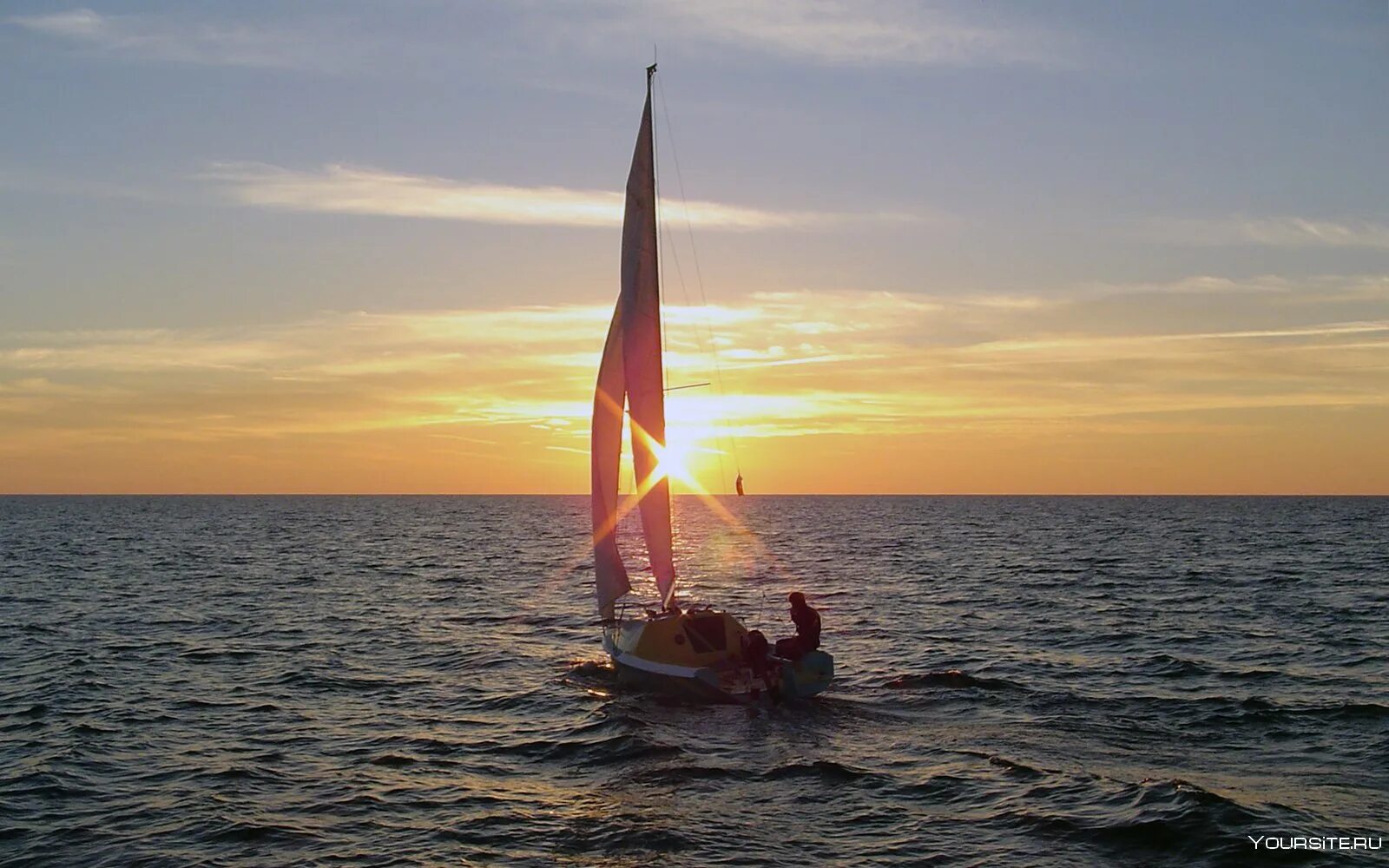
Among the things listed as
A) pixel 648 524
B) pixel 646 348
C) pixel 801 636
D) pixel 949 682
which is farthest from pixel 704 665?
pixel 646 348

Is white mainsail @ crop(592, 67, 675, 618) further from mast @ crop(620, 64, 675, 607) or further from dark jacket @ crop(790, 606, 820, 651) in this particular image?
dark jacket @ crop(790, 606, 820, 651)

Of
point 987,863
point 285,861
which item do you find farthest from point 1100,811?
point 285,861

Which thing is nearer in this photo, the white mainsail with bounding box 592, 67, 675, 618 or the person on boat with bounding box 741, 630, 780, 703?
the person on boat with bounding box 741, 630, 780, 703

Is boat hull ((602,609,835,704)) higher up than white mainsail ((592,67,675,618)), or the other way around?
white mainsail ((592,67,675,618))

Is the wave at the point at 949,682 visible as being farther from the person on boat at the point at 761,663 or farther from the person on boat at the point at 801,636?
the person on boat at the point at 761,663

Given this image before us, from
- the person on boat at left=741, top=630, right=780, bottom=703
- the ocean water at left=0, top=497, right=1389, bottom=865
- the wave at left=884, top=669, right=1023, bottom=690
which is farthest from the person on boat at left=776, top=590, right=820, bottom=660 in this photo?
the wave at left=884, top=669, right=1023, bottom=690

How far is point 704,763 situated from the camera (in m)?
19.9

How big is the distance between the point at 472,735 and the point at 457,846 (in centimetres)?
685

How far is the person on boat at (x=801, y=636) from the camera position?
80.7 feet

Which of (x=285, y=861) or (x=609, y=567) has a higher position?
(x=609, y=567)

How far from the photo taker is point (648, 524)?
2772 cm

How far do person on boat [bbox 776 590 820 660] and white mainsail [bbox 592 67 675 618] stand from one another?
3811mm

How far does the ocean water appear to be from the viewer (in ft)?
52.4

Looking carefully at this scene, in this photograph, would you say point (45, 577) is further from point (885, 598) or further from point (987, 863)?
point (987, 863)
